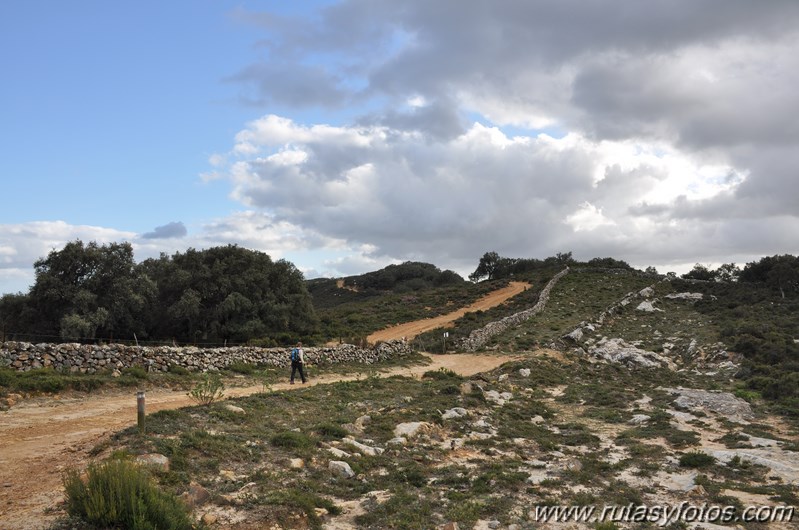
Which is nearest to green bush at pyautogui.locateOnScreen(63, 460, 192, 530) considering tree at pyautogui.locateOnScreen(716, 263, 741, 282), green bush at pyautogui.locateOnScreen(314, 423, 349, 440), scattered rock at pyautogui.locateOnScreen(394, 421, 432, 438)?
green bush at pyautogui.locateOnScreen(314, 423, 349, 440)

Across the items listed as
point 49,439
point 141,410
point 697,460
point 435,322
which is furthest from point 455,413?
point 435,322

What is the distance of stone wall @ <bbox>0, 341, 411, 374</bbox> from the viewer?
18.2 meters

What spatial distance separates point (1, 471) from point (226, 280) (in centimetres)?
2773

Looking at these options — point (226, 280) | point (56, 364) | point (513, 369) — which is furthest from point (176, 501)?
point (226, 280)

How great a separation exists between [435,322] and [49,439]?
120ft

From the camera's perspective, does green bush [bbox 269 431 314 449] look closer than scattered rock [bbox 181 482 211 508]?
No

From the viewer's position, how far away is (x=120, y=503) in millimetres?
6508

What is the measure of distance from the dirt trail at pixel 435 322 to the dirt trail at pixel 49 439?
20.0m

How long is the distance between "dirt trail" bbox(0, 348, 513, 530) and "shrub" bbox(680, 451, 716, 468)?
12.2 metres

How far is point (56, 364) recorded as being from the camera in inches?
727

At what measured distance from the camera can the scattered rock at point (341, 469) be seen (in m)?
10.1

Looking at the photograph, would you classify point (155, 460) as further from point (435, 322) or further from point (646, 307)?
point (646, 307)

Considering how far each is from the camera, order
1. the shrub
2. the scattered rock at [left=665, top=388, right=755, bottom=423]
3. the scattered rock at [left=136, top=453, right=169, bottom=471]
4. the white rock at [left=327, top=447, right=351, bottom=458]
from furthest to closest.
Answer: the scattered rock at [left=665, top=388, right=755, bottom=423]
the shrub
the white rock at [left=327, top=447, right=351, bottom=458]
the scattered rock at [left=136, top=453, right=169, bottom=471]

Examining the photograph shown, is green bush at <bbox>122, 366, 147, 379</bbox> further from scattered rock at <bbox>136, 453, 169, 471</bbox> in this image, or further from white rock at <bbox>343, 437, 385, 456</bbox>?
scattered rock at <bbox>136, 453, 169, 471</bbox>
